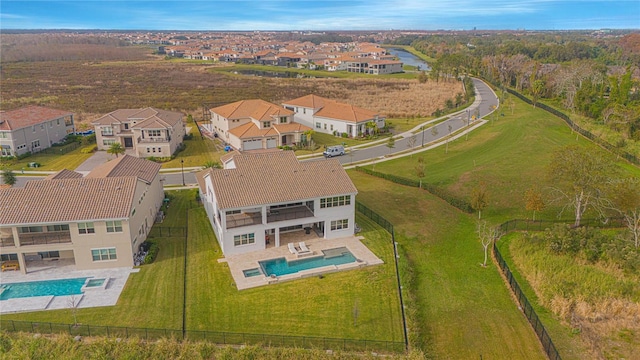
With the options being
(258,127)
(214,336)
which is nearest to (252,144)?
(258,127)

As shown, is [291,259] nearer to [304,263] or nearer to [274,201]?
[304,263]

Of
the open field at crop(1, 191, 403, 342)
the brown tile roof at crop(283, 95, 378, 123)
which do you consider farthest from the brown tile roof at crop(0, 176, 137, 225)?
the brown tile roof at crop(283, 95, 378, 123)

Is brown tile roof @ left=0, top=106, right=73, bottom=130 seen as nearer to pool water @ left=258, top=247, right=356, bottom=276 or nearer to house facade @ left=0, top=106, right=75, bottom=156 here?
house facade @ left=0, top=106, right=75, bottom=156

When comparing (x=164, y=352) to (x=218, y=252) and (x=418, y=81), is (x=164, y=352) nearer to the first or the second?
(x=218, y=252)

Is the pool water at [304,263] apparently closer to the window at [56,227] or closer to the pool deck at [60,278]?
the pool deck at [60,278]

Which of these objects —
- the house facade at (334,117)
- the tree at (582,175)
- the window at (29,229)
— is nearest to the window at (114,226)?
the window at (29,229)
